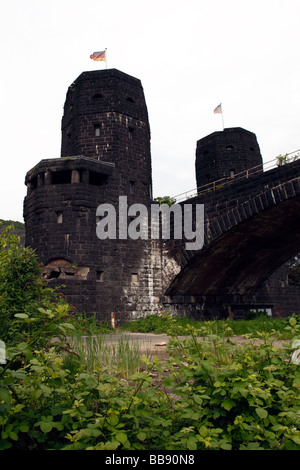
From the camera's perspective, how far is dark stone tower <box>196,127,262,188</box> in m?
26.4

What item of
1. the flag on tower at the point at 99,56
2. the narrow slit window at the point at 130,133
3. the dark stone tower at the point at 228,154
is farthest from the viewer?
the dark stone tower at the point at 228,154

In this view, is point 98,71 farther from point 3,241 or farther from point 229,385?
point 229,385

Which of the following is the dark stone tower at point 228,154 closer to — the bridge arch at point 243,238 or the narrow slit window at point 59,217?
the bridge arch at point 243,238

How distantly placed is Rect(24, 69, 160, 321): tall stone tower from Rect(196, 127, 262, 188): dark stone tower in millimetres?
9264

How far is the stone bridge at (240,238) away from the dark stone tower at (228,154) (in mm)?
8358

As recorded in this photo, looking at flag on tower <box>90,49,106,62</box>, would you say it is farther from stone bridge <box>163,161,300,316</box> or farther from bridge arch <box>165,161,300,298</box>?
bridge arch <box>165,161,300,298</box>

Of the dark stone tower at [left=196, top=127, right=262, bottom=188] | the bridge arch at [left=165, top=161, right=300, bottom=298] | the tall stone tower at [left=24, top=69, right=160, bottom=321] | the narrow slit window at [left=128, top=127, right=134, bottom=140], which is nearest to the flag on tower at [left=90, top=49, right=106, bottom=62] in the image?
the tall stone tower at [left=24, top=69, right=160, bottom=321]

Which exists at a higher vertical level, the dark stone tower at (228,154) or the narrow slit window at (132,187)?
the dark stone tower at (228,154)

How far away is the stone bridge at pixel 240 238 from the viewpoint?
1380 centimetres

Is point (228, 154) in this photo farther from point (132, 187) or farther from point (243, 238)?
point (132, 187)

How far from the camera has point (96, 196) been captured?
16.0 m

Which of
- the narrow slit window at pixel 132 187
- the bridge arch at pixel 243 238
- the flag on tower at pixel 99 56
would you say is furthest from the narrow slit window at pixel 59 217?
the flag on tower at pixel 99 56

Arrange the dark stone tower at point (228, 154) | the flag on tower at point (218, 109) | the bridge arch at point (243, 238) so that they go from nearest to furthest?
the bridge arch at point (243, 238) < the dark stone tower at point (228, 154) < the flag on tower at point (218, 109)

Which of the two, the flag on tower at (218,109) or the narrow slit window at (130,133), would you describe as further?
the flag on tower at (218,109)
